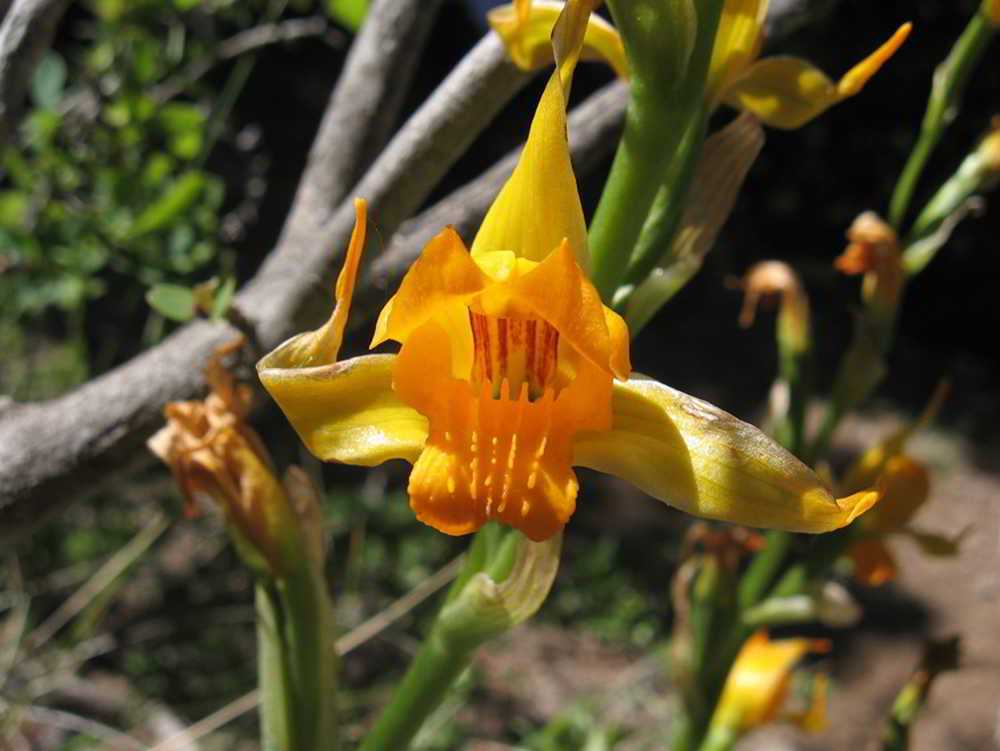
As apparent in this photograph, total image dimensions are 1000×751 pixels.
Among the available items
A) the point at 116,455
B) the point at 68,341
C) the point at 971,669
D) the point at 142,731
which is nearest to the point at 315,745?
the point at 116,455

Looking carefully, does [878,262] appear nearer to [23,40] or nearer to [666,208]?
[666,208]

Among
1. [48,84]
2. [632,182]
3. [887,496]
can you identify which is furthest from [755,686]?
[48,84]

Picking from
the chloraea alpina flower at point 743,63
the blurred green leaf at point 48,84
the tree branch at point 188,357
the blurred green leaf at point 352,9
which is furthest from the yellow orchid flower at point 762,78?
the blurred green leaf at point 48,84

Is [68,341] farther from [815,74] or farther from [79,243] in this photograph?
[815,74]

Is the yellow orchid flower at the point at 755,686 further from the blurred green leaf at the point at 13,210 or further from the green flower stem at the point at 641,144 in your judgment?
the blurred green leaf at the point at 13,210

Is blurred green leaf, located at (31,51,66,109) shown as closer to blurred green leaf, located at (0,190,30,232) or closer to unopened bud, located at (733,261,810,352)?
blurred green leaf, located at (0,190,30,232)

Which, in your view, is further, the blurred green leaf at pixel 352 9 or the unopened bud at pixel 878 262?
the blurred green leaf at pixel 352 9
